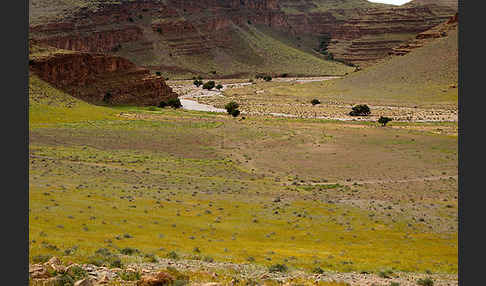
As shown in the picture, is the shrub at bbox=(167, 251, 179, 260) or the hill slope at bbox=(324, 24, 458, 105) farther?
the hill slope at bbox=(324, 24, 458, 105)

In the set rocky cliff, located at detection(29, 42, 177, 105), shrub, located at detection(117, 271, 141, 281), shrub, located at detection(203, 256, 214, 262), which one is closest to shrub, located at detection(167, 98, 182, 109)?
rocky cliff, located at detection(29, 42, 177, 105)

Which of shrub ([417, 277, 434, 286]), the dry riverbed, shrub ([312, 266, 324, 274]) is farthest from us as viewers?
the dry riverbed

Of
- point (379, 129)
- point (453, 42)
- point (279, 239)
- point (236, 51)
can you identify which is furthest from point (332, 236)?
point (236, 51)

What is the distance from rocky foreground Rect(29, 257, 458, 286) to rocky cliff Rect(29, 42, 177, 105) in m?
62.6

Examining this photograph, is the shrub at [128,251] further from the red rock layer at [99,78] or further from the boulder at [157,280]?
the red rock layer at [99,78]

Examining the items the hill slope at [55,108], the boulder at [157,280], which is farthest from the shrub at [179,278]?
the hill slope at [55,108]

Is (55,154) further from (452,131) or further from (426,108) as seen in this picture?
(426,108)

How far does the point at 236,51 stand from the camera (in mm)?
178250

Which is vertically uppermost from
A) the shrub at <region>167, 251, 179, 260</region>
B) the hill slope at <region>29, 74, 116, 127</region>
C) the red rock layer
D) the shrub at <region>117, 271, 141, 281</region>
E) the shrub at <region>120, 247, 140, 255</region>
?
the red rock layer

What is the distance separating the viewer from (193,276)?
1377 centimetres

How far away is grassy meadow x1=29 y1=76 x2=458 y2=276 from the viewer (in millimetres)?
19312

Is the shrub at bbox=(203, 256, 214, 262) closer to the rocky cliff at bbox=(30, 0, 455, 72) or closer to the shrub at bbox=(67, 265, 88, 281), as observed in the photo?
the shrub at bbox=(67, 265, 88, 281)

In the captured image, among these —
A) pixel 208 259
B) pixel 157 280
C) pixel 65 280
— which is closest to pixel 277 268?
pixel 208 259

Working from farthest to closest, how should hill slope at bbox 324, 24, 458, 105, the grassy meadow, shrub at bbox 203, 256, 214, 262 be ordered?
1. hill slope at bbox 324, 24, 458, 105
2. the grassy meadow
3. shrub at bbox 203, 256, 214, 262
